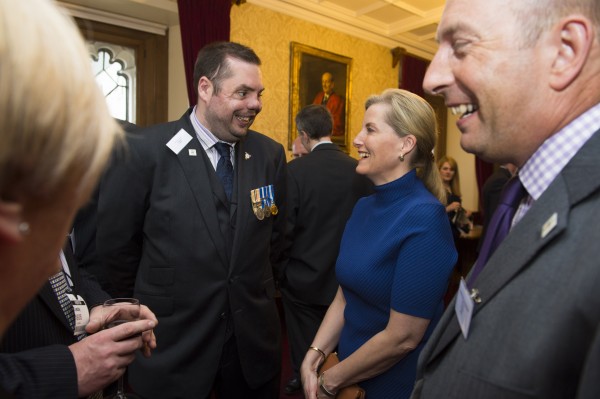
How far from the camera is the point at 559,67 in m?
0.91

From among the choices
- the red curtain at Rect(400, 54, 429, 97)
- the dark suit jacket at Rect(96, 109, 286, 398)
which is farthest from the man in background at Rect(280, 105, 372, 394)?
the red curtain at Rect(400, 54, 429, 97)

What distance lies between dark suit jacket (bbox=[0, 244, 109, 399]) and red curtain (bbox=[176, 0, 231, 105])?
4.15 m

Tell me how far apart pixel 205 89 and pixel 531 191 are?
1887mm

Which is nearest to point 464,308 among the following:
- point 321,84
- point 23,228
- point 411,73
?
point 23,228

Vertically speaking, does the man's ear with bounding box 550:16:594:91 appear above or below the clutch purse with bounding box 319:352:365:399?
above

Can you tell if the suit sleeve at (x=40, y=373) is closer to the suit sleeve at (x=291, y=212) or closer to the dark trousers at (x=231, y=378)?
the dark trousers at (x=231, y=378)

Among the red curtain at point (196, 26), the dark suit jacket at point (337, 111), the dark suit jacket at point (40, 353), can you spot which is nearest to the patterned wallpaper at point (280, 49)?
the dark suit jacket at point (337, 111)

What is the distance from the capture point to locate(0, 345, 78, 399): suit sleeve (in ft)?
3.38

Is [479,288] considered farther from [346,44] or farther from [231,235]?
[346,44]

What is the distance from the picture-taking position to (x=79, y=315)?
1357 millimetres

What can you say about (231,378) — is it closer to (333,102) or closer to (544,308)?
(544,308)

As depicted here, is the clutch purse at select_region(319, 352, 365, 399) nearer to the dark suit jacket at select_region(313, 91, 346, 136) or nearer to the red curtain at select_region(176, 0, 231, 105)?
the red curtain at select_region(176, 0, 231, 105)

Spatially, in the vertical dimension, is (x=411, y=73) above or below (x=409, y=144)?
above

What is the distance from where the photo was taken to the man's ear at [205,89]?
2.39m
